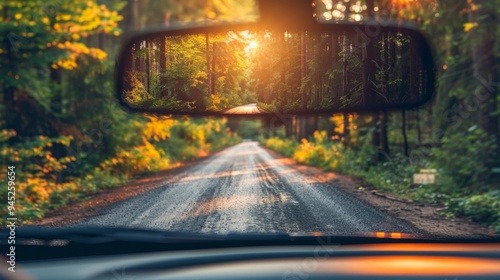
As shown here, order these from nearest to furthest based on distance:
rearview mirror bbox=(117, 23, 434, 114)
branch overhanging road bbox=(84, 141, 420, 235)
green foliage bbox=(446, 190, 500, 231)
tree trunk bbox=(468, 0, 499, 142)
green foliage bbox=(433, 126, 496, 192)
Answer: rearview mirror bbox=(117, 23, 434, 114) → branch overhanging road bbox=(84, 141, 420, 235) → green foliage bbox=(446, 190, 500, 231) → green foliage bbox=(433, 126, 496, 192) → tree trunk bbox=(468, 0, 499, 142)

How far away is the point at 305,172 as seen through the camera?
907cm

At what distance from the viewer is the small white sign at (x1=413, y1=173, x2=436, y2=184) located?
35.5 ft

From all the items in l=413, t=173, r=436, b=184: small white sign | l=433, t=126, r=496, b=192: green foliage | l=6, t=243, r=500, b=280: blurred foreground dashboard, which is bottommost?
l=413, t=173, r=436, b=184: small white sign

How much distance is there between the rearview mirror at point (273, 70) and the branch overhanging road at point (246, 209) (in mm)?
1862

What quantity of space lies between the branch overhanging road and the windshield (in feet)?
0.10

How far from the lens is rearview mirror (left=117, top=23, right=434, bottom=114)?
2904 millimetres

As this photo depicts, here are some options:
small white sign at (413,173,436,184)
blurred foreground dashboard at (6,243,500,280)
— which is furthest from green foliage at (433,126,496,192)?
blurred foreground dashboard at (6,243,500,280)

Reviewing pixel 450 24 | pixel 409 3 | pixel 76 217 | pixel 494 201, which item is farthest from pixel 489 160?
pixel 76 217

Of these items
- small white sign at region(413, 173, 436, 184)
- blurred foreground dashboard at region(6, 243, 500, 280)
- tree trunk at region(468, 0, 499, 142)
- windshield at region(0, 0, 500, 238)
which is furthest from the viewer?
small white sign at region(413, 173, 436, 184)

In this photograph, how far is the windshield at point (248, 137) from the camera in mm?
3047

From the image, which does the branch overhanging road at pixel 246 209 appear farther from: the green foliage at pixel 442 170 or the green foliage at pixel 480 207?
the green foliage at pixel 442 170

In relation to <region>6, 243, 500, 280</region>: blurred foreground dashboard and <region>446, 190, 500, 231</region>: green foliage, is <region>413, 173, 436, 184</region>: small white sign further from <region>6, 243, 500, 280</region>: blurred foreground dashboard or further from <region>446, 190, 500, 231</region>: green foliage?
<region>6, 243, 500, 280</region>: blurred foreground dashboard

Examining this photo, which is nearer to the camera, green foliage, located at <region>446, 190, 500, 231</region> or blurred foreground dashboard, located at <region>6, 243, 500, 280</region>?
blurred foreground dashboard, located at <region>6, 243, 500, 280</region>

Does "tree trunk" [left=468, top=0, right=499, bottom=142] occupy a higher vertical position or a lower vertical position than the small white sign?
higher
